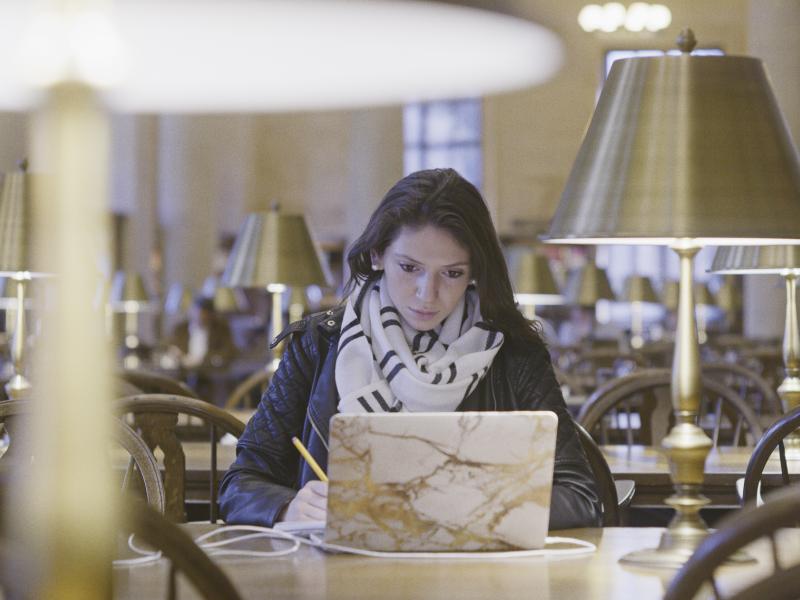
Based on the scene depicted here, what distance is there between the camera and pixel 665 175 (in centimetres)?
155

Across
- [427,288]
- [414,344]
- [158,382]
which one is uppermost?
[427,288]

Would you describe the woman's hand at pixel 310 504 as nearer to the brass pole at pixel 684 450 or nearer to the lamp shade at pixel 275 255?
the brass pole at pixel 684 450

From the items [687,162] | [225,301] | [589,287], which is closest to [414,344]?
[687,162]

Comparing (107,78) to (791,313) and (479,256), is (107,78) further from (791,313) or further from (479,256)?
(791,313)

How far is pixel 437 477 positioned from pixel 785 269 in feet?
6.99

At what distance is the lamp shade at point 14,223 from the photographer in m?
3.33

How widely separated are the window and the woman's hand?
1848cm

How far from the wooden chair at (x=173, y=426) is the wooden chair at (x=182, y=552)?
4.47ft

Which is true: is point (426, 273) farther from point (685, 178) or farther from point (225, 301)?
point (225, 301)

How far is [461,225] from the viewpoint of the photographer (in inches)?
89.7

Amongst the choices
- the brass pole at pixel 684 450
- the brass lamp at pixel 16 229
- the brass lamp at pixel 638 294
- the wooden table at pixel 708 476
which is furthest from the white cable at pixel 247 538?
the brass lamp at pixel 638 294

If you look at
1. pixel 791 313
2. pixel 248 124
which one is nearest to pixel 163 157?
pixel 248 124

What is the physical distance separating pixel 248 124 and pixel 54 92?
74.0 feet

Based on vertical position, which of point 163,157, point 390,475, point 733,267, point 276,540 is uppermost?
point 163,157
